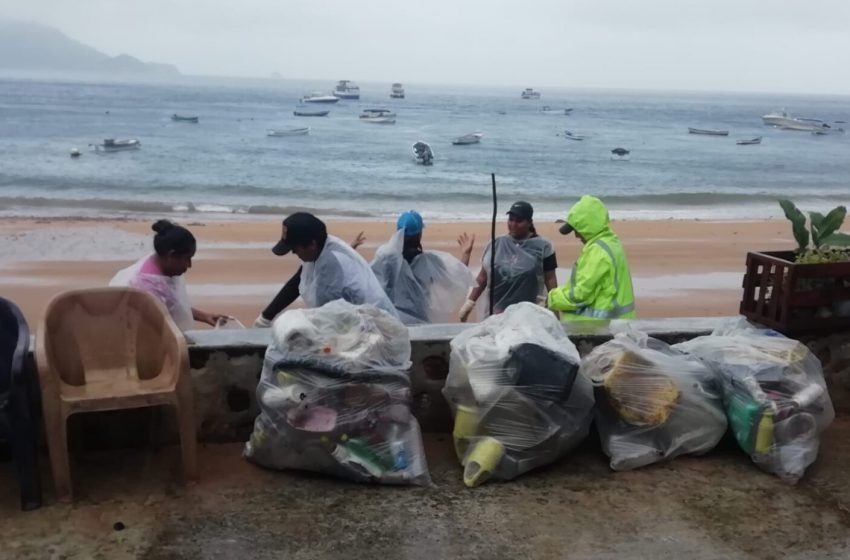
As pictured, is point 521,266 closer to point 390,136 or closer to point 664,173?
point 664,173

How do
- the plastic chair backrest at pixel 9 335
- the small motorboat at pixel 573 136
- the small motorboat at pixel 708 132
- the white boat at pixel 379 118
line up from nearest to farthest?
the plastic chair backrest at pixel 9 335 < the small motorboat at pixel 573 136 < the white boat at pixel 379 118 < the small motorboat at pixel 708 132

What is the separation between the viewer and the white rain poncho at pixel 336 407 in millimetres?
3566

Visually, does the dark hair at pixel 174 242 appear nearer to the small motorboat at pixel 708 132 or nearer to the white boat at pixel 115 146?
the white boat at pixel 115 146

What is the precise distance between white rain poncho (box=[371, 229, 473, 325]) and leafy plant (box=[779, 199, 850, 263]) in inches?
84.4

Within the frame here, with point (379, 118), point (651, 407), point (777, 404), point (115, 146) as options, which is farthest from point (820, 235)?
point (379, 118)

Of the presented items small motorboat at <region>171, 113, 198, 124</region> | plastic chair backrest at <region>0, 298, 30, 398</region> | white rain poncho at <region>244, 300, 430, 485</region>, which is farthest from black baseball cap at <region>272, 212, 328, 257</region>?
small motorboat at <region>171, 113, 198, 124</region>

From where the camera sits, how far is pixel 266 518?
335 centimetres

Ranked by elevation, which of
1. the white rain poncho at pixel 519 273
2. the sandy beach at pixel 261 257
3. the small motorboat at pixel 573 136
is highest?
the white rain poncho at pixel 519 273

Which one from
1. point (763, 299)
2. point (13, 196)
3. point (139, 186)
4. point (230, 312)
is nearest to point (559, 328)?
point (763, 299)

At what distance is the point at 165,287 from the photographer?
Result: 4188 mm

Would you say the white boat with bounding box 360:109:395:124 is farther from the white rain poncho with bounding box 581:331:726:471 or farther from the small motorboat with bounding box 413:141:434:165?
the white rain poncho with bounding box 581:331:726:471

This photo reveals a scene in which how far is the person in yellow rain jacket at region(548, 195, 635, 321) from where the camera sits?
192 inches

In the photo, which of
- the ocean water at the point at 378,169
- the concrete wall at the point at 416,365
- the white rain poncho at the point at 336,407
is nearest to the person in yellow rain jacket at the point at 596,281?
the concrete wall at the point at 416,365

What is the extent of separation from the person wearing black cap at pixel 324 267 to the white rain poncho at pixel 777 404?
5.62 feet
